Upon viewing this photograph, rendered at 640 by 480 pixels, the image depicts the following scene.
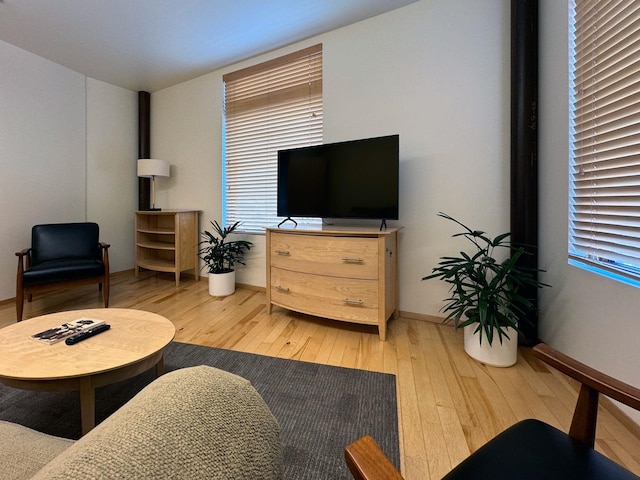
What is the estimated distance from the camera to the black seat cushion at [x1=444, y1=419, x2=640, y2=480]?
575 millimetres

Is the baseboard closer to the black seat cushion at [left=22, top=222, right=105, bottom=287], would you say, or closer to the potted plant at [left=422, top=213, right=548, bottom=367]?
the potted plant at [left=422, top=213, right=548, bottom=367]

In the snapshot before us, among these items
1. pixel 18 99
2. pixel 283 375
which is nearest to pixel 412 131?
pixel 283 375

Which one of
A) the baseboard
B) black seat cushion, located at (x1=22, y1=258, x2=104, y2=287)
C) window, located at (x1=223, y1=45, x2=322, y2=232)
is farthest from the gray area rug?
window, located at (x1=223, y1=45, x2=322, y2=232)

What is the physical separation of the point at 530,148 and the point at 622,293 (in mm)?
1011

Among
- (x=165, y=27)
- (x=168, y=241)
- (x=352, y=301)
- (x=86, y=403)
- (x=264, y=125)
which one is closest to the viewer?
(x=86, y=403)

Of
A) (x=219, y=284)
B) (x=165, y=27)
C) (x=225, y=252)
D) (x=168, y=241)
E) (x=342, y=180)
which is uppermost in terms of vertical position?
(x=165, y=27)

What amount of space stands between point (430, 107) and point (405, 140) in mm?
303

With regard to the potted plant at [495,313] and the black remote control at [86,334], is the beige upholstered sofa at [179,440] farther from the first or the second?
the potted plant at [495,313]

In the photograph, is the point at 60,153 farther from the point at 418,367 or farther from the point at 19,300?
the point at 418,367

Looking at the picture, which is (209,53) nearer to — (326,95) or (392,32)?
(326,95)

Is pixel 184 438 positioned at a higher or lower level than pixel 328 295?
higher

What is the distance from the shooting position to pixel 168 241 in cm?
365

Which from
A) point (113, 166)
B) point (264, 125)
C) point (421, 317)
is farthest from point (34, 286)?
point (421, 317)

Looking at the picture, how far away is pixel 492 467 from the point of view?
23.4 inches
